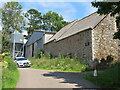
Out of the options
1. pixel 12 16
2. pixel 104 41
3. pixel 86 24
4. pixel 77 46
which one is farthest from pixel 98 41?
pixel 12 16

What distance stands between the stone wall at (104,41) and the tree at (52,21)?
42.7m

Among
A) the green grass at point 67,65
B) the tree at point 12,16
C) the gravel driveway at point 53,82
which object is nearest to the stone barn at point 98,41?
the green grass at point 67,65

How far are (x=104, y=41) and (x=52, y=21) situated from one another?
45180 mm

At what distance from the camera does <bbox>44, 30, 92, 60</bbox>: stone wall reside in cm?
1906

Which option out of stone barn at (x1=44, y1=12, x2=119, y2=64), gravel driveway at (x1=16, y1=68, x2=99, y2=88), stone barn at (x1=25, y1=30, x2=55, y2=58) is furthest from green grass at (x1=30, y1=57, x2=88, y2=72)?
stone barn at (x1=25, y1=30, x2=55, y2=58)

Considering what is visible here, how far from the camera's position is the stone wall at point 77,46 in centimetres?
1906

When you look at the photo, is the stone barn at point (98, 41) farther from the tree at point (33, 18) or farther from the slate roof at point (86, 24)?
the tree at point (33, 18)

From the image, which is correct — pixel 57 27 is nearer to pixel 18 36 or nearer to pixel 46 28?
pixel 46 28

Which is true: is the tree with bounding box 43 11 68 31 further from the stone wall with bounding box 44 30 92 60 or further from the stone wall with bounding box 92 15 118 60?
the stone wall with bounding box 92 15 118 60

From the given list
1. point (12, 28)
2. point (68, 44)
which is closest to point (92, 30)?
point (68, 44)

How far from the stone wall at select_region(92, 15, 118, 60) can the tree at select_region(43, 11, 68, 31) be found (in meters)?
42.7

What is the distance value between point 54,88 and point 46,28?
53.8 m

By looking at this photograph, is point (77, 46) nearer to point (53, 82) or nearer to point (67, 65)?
point (67, 65)

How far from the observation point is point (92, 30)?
18734mm
